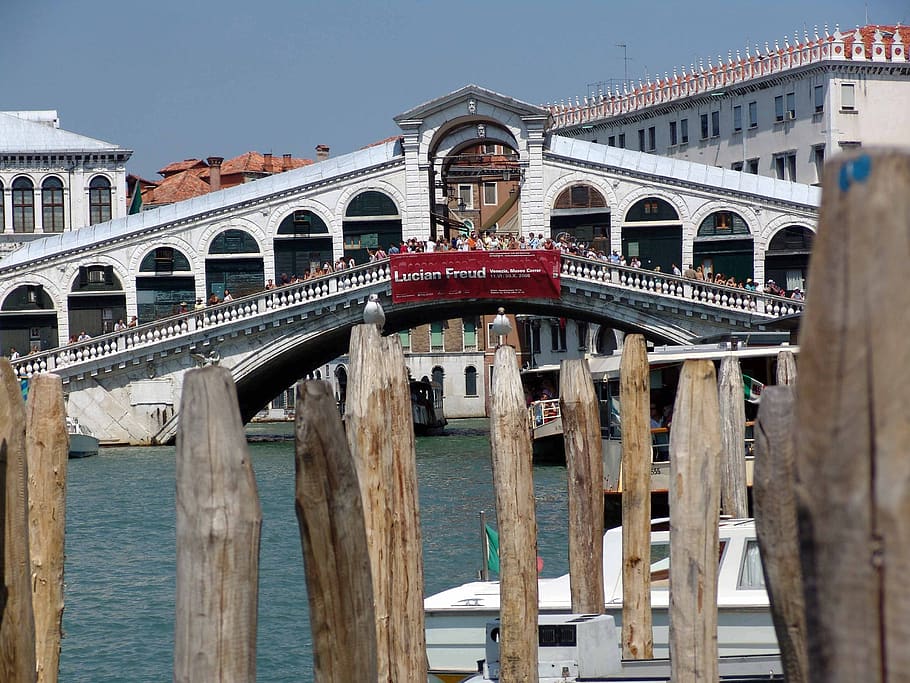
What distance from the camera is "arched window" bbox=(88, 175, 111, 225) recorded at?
3981 cm

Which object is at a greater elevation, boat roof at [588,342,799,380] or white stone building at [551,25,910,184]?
white stone building at [551,25,910,184]

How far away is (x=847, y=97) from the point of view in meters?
37.8

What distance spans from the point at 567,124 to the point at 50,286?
79.6 feet

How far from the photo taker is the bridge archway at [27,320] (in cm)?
3206

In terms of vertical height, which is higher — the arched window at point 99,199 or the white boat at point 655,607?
the arched window at point 99,199

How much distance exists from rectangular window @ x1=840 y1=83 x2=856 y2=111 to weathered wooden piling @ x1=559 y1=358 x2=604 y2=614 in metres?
31.1

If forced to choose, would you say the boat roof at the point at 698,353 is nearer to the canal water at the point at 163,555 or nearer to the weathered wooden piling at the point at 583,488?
the canal water at the point at 163,555

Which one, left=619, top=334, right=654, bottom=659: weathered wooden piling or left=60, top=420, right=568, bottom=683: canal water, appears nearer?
left=619, top=334, right=654, bottom=659: weathered wooden piling

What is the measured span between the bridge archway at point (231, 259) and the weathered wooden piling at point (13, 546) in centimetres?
2797

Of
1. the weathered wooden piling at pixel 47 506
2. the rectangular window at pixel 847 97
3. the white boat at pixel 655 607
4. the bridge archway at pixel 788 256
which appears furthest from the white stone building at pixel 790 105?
the weathered wooden piling at pixel 47 506

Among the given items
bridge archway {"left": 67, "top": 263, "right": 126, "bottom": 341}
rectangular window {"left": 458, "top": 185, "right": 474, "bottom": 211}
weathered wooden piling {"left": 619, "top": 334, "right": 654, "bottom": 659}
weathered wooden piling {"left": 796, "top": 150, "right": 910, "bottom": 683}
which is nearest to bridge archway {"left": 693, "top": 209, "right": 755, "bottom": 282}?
bridge archway {"left": 67, "top": 263, "right": 126, "bottom": 341}

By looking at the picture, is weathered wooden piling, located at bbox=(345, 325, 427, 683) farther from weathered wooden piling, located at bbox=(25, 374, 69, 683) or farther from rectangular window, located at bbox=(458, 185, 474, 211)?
rectangular window, located at bbox=(458, 185, 474, 211)

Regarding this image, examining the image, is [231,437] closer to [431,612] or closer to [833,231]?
[833,231]

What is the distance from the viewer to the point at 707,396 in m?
6.27
